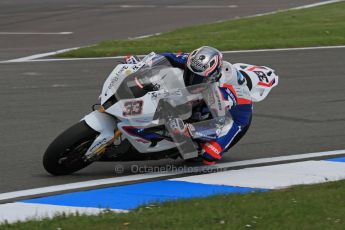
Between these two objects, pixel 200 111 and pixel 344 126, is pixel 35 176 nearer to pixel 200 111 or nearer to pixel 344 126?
pixel 200 111

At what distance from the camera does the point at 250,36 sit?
76.2ft

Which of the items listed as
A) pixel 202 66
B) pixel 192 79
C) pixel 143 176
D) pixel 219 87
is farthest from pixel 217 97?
pixel 143 176

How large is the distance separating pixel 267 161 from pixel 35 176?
8.73 ft

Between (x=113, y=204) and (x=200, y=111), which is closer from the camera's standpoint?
(x=113, y=204)

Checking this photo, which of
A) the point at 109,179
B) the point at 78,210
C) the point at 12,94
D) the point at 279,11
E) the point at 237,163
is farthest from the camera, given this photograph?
the point at 279,11

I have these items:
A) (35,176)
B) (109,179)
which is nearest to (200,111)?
(109,179)

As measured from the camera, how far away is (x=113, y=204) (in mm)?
8148

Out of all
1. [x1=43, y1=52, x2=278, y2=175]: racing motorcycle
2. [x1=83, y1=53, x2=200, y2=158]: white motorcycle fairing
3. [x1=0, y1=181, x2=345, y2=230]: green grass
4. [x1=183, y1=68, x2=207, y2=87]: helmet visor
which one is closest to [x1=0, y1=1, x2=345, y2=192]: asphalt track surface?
[x1=43, y1=52, x2=278, y2=175]: racing motorcycle

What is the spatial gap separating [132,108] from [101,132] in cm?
40

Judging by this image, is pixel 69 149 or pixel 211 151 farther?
pixel 211 151

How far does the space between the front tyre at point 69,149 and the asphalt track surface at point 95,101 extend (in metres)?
0.13

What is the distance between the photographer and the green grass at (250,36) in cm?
2069

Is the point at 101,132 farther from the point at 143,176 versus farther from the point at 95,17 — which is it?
the point at 95,17

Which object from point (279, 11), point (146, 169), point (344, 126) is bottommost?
point (279, 11)
